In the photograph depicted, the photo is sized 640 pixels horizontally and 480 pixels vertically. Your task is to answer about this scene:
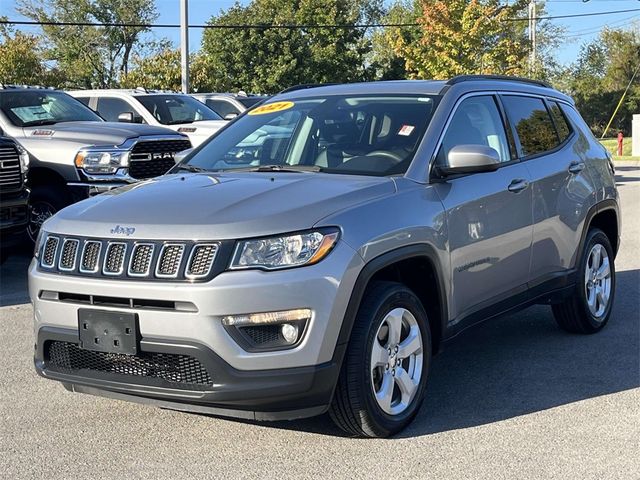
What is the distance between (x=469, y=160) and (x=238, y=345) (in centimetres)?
172

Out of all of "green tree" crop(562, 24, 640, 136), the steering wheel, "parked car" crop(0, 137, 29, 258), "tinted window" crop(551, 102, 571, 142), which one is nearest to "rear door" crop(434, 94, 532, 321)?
the steering wheel

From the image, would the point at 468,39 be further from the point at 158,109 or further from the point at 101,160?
the point at 101,160

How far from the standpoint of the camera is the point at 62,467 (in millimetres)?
4023

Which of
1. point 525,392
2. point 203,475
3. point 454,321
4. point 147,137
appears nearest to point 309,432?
point 203,475

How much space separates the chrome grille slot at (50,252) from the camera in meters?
4.25

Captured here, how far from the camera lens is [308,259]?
12.7 feet

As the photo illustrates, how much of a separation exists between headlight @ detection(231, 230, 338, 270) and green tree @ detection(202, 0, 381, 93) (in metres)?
41.6

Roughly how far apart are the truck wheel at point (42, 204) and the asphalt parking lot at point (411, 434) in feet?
13.0

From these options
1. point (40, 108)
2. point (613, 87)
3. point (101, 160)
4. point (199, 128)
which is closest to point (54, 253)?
point (101, 160)

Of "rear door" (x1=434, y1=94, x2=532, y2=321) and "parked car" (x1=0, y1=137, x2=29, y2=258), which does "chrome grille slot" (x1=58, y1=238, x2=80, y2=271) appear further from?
"parked car" (x1=0, y1=137, x2=29, y2=258)

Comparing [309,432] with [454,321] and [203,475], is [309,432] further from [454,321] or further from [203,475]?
[454,321]

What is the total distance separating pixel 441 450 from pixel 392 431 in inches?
10.4

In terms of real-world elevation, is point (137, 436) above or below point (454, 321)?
below

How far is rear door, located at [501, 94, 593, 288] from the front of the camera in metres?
5.71
